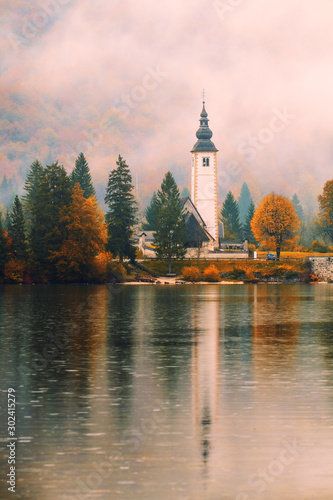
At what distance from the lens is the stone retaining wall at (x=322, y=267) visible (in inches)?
4865

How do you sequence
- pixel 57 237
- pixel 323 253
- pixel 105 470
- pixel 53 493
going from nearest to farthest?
pixel 53 493
pixel 105 470
pixel 57 237
pixel 323 253

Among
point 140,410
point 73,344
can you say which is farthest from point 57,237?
point 140,410

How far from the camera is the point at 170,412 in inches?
834

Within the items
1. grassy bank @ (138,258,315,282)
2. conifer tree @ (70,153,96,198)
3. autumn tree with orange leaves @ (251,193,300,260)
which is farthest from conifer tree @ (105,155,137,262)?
conifer tree @ (70,153,96,198)

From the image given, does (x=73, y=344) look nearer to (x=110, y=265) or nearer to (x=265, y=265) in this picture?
(x=110, y=265)

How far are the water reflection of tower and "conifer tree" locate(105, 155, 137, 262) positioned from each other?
66175 millimetres

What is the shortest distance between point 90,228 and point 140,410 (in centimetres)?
8572

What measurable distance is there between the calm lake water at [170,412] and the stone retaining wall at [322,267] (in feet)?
263

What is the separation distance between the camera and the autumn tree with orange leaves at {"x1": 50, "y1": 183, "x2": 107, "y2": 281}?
104875 millimetres

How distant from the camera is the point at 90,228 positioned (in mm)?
106250

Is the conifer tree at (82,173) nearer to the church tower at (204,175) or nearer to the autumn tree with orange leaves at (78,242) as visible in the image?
the church tower at (204,175)

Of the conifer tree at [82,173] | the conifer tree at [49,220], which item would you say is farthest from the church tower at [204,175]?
the conifer tree at [49,220]

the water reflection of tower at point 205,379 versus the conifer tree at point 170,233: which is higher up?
the conifer tree at point 170,233

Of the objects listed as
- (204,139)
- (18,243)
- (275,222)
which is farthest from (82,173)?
(18,243)
